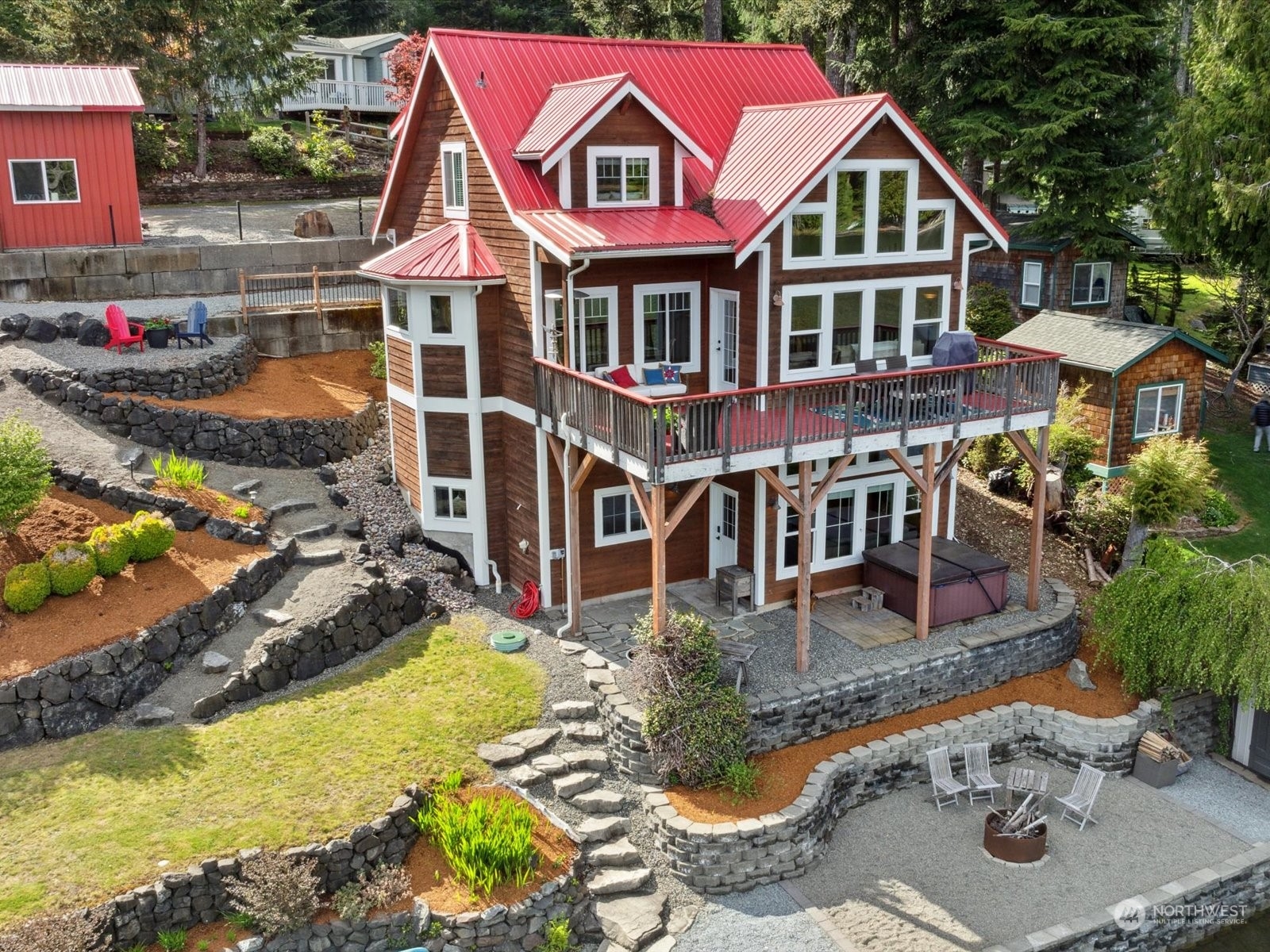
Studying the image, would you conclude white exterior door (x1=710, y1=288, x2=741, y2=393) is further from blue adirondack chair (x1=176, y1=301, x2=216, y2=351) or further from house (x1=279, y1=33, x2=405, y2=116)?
house (x1=279, y1=33, x2=405, y2=116)

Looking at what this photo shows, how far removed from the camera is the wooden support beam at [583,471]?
18462 mm

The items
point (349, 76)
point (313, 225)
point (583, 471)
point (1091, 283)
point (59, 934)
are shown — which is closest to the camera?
point (59, 934)

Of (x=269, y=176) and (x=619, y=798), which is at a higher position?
(x=269, y=176)

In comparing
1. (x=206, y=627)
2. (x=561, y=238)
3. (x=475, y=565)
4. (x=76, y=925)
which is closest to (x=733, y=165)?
(x=561, y=238)

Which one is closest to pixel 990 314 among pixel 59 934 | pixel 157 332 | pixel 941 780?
pixel 941 780

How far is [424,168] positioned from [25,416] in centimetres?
916

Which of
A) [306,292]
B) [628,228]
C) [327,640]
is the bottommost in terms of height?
[327,640]

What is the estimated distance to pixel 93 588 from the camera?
1773 centimetres

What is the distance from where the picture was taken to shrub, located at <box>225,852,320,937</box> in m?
13.3

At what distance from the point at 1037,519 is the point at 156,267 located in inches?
861

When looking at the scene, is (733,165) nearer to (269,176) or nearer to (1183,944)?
(1183,944)

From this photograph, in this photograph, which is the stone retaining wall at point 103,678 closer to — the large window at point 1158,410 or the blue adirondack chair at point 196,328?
the blue adirondack chair at point 196,328

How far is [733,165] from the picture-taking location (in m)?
20.7

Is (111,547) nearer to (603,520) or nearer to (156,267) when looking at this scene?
(603,520)
